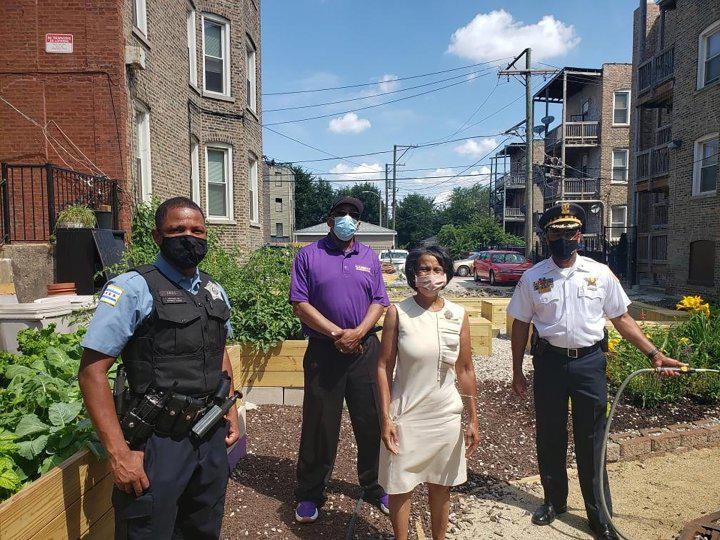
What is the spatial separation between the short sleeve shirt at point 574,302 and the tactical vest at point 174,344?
7.26ft

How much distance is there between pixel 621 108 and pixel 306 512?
3546 centimetres

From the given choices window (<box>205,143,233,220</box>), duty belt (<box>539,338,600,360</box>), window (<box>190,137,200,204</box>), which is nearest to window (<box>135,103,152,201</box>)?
window (<box>190,137,200,204</box>)

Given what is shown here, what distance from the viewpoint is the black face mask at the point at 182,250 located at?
229 cm

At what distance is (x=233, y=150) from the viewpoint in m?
14.3

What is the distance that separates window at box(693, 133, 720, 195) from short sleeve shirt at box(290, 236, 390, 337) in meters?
15.8

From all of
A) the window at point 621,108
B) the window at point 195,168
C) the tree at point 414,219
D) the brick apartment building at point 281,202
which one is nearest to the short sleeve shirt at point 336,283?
the window at point 195,168

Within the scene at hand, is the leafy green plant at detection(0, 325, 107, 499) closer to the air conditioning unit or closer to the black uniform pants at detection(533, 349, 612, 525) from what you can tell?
the black uniform pants at detection(533, 349, 612, 525)

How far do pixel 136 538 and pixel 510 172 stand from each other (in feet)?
165

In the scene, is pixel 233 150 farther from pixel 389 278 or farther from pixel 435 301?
pixel 435 301

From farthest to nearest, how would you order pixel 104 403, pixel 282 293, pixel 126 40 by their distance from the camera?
pixel 126 40
pixel 282 293
pixel 104 403

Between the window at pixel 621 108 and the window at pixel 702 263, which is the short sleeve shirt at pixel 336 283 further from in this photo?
the window at pixel 621 108

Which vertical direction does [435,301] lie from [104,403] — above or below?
above

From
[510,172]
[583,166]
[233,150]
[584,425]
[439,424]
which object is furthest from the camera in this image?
[510,172]

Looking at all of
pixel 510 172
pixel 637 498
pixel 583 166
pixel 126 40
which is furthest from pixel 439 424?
pixel 510 172
